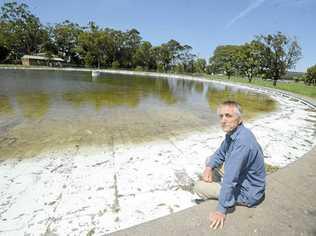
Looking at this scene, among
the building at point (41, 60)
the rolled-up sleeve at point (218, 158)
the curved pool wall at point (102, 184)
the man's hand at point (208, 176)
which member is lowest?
the curved pool wall at point (102, 184)

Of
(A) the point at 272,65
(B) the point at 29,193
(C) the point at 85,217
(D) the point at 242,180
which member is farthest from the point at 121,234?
(A) the point at 272,65

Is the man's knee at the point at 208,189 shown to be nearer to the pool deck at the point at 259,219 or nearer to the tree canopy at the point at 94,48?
the pool deck at the point at 259,219

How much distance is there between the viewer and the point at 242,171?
1.84 m

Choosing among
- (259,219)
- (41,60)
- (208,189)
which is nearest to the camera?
(259,219)

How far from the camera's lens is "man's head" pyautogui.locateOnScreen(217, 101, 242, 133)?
1.85 meters

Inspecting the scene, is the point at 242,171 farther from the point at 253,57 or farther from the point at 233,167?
the point at 253,57

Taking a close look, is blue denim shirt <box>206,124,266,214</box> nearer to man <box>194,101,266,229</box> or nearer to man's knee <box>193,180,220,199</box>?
man <box>194,101,266,229</box>

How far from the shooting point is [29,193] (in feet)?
8.93

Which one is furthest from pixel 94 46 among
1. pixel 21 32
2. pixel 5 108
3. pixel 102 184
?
pixel 102 184

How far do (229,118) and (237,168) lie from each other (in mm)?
461

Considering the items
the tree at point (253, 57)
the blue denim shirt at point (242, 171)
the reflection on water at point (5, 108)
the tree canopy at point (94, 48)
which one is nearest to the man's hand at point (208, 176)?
the blue denim shirt at point (242, 171)

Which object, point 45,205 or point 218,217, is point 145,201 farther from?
point 45,205

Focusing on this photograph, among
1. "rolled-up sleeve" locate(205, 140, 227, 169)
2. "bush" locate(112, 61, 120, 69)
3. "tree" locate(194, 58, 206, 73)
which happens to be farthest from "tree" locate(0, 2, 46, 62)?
"rolled-up sleeve" locate(205, 140, 227, 169)

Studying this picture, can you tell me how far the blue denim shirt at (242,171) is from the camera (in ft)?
5.57
